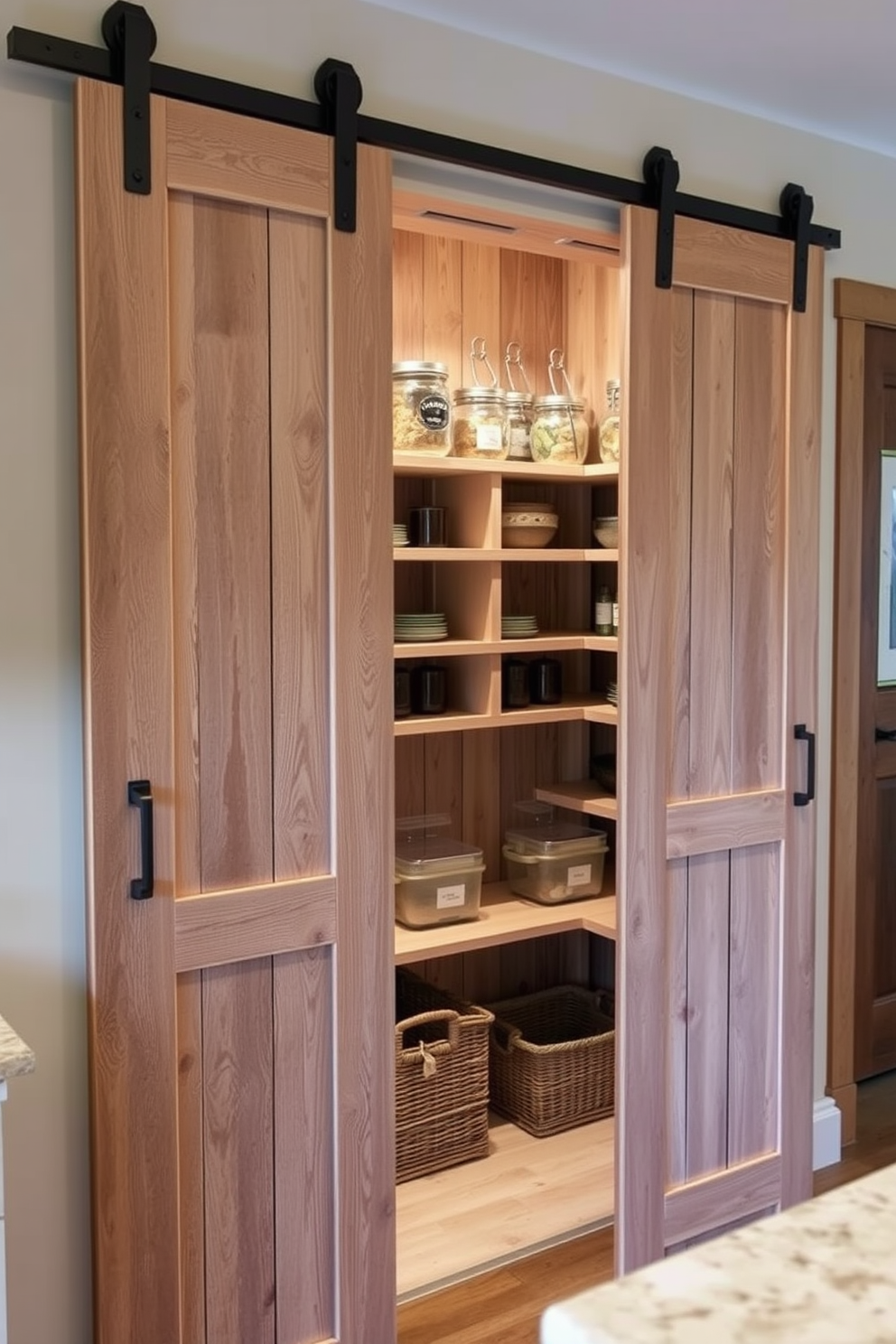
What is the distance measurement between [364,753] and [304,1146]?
69 cm

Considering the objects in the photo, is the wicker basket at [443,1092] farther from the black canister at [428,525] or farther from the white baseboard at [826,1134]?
the black canister at [428,525]

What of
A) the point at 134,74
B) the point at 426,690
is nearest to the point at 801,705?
the point at 426,690

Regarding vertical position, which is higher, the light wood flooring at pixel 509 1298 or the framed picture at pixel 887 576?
the framed picture at pixel 887 576

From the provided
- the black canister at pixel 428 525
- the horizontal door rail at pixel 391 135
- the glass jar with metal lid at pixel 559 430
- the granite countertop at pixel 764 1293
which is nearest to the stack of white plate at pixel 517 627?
the black canister at pixel 428 525

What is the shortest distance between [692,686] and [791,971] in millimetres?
724

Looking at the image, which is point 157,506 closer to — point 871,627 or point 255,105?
point 255,105

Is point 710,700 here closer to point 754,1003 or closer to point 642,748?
point 642,748

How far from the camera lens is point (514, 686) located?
3.21 meters

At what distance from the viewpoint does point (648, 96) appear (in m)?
2.46

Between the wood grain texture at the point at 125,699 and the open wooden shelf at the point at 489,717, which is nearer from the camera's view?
the wood grain texture at the point at 125,699

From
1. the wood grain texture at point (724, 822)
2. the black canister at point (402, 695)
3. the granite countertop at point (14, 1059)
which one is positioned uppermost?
the black canister at point (402, 695)

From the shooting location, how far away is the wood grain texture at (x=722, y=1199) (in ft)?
8.28

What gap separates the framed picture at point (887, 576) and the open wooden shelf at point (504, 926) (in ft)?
3.22

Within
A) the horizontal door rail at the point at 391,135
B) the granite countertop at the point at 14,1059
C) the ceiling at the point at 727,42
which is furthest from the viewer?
the ceiling at the point at 727,42
